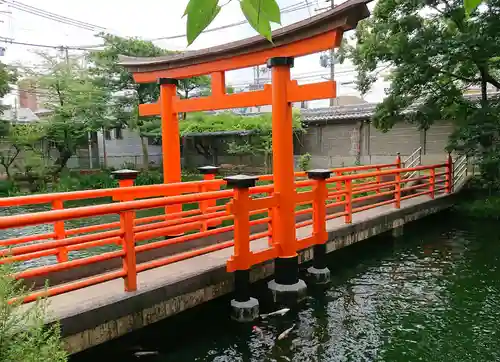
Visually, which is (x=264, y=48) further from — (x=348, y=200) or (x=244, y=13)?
(x=244, y=13)

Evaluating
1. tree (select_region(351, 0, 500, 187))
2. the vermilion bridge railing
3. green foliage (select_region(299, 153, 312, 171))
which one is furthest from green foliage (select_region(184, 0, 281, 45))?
green foliage (select_region(299, 153, 312, 171))

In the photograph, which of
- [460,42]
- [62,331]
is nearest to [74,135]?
[460,42]

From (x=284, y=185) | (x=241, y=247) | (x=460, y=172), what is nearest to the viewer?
(x=241, y=247)

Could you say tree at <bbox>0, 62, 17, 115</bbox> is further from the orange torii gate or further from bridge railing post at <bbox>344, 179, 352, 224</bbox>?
bridge railing post at <bbox>344, 179, 352, 224</bbox>

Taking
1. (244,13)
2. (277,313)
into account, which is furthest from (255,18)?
(277,313)

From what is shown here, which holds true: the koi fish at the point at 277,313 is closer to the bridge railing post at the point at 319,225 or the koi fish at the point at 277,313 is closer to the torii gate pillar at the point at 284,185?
the torii gate pillar at the point at 284,185

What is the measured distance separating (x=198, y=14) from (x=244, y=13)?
0.13m

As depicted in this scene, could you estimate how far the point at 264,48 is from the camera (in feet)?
17.8

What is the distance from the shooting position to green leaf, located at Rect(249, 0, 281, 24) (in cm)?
87

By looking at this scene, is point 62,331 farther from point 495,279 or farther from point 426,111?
point 426,111

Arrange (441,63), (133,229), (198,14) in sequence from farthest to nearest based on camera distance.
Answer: (441,63)
(133,229)
(198,14)

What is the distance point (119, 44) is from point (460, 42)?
15.1 metres

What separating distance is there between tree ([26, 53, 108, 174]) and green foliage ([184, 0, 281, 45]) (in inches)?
739

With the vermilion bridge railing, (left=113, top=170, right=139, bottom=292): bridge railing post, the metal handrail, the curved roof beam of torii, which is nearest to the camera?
the vermilion bridge railing
